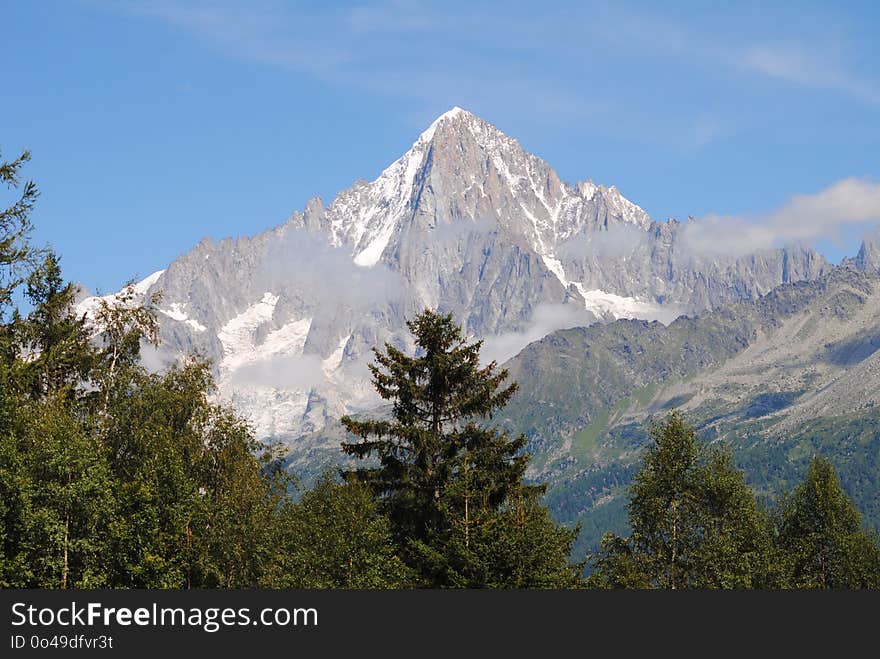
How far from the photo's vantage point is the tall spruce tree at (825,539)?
101 metres

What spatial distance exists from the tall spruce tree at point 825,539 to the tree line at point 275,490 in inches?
548

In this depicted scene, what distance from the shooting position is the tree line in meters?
59.0

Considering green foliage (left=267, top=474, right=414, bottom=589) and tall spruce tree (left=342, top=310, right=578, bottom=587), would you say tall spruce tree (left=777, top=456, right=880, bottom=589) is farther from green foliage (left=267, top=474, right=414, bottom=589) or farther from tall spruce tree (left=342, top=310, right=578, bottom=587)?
green foliage (left=267, top=474, right=414, bottom=589)

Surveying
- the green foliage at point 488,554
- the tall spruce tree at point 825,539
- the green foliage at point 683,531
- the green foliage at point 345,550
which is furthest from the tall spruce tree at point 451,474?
the tall spruce tree at point 825,539

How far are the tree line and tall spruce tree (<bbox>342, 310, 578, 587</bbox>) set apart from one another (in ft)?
0.44

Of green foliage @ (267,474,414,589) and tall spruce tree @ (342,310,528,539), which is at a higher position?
tall spruce tree @ (342,310,528,539)

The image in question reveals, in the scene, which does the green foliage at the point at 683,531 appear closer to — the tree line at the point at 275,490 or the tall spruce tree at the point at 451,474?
the tree line at the point at 275,490

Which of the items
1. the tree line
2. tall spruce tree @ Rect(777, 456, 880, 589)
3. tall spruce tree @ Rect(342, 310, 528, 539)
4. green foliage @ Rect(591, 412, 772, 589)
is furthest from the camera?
tall spruce tree @ Rect(777, 456, 880, 589)

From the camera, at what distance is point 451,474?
226 ft

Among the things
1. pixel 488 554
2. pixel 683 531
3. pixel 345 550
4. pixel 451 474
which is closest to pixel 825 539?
pixel 683 531

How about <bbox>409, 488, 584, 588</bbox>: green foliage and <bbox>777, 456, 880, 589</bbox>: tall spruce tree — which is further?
<bbox>777, 456, 880, 589</bbox>: tall spruce tree

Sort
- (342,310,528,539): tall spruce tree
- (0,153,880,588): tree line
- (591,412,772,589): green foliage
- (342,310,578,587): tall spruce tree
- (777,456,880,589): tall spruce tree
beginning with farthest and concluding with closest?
(777,456,880,589): tall spruce tree < (591,412,772,589): green foliage < (342,310,528,539): tall spruce tree < (342,310,578,587): tall spruce tree < (0,153,880,588): tree line

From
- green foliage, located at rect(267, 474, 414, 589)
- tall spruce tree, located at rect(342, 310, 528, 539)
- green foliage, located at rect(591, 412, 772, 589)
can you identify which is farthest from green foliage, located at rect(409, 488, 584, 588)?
green foliage, located at rect(591, 412, 772, 589)

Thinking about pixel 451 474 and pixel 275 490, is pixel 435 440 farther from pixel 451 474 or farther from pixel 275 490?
pixel 275 490
